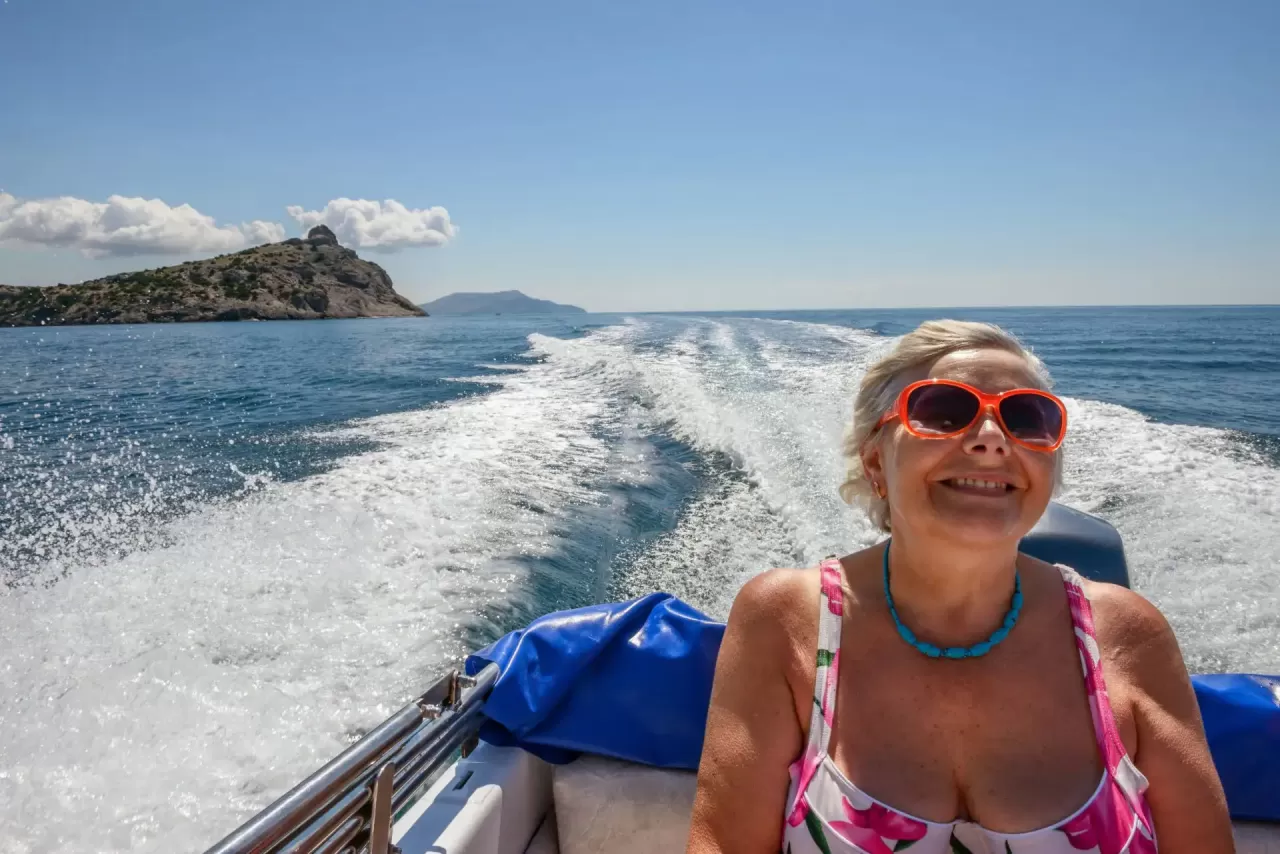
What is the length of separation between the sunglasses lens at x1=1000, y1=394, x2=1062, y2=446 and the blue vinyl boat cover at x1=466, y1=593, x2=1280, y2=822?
72cm

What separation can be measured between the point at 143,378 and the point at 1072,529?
2161 centimetres

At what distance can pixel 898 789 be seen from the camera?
1.17 meters

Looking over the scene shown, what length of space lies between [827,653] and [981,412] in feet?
1.66

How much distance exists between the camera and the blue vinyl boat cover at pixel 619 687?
5.15 feet

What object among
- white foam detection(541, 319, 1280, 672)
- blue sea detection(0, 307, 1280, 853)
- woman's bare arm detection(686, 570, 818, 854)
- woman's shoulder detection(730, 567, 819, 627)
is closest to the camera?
woman's bare arm detection(686, 570, 818, 854)

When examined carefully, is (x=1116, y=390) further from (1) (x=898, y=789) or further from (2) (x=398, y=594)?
(1) (x=898, y=789)

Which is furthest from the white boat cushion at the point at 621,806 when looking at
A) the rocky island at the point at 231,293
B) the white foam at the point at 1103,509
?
the rocky island at the point at 231,293

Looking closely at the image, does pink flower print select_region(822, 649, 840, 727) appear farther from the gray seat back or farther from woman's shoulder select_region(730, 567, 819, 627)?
the gray seat back

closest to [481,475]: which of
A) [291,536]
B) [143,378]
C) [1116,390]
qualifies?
[291,536]

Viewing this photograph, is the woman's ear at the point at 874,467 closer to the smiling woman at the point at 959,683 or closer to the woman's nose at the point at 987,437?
the smiling woman at the point at 959,683

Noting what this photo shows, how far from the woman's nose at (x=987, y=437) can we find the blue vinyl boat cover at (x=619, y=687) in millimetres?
688

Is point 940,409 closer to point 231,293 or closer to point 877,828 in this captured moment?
point 877,828

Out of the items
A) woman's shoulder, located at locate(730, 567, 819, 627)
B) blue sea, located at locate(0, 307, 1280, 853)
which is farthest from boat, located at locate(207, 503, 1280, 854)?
blue sea, located at locate(0, 307, 1280, 853)

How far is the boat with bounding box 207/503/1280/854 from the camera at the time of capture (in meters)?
1.45
